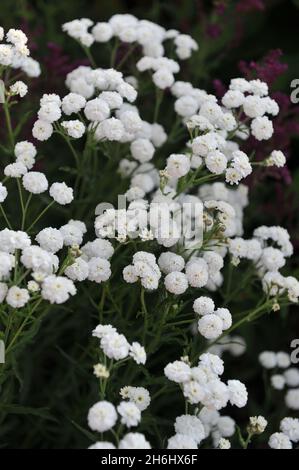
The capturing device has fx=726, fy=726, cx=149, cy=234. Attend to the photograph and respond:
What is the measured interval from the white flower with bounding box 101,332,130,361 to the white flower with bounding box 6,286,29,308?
217 millimetres

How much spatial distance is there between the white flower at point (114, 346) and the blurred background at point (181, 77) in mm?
276

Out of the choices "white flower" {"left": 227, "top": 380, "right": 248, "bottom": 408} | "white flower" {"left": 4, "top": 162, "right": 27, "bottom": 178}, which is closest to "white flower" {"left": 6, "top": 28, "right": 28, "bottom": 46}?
"white flower" {"left": 4, "top": 162, "right": 27, "bottom": 178}

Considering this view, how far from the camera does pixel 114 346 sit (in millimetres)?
1758

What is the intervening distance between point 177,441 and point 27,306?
51 centimetres

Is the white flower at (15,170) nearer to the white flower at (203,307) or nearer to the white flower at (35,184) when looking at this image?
the white flower at (35,184)

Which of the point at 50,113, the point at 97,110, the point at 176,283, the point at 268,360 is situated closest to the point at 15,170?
the point at 50,113

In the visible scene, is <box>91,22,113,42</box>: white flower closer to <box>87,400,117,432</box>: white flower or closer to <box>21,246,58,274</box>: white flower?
<box>21,246,58,274</box>: white flower

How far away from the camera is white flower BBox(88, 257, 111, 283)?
200 cm

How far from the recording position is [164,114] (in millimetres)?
3273

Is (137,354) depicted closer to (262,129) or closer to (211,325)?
(211,325)

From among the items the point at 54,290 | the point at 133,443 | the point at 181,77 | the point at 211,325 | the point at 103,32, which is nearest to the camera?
the point at 133,443

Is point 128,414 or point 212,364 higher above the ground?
point 212,364

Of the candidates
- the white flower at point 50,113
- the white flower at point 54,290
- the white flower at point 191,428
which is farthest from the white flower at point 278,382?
the white flower at point 50,113

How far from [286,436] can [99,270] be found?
70 centimetres
